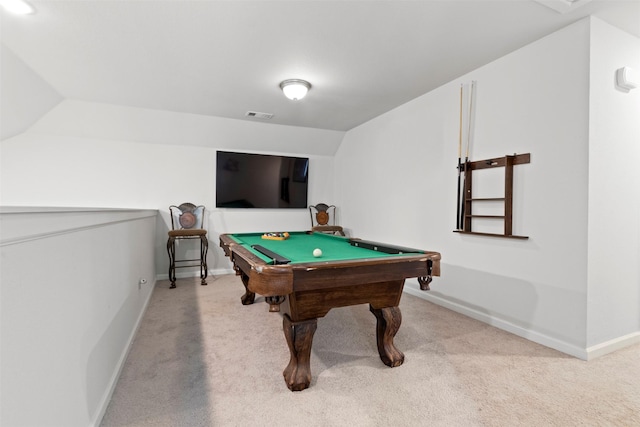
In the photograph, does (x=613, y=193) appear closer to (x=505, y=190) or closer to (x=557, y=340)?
(x=505, y=190)

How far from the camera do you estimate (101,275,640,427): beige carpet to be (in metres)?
1.54

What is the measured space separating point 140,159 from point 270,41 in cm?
313

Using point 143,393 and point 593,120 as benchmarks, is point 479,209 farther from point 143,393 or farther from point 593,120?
point 143,393

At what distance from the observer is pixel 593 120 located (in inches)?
85.7

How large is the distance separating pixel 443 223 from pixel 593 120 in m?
1.51

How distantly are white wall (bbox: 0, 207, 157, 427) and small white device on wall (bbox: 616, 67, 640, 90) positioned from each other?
11.6 ft

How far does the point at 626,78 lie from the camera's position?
7.41 feet

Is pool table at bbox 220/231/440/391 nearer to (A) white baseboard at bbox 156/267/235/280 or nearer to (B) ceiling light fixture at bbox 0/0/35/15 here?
(B) ceiling light fixture at bbox 0/0/35/15

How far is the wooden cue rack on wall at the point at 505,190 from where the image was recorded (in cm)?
260

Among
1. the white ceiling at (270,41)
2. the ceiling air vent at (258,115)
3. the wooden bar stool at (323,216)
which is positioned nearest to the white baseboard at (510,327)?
the wooden bar stool at (323,216)

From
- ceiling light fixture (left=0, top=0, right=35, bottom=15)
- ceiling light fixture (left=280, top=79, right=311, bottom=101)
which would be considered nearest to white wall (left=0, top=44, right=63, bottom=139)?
ceiling light fixture (left=0, top=0, right=35, bottom=15)

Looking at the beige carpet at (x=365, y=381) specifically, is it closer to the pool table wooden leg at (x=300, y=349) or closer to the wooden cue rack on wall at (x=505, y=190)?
the pool table wooden leg at (x=300, y=349)

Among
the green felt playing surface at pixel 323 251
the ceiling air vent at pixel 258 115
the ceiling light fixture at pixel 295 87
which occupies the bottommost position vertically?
the green felt playing surface at pixel 323 251

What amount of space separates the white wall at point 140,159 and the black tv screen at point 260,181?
0.43ft
